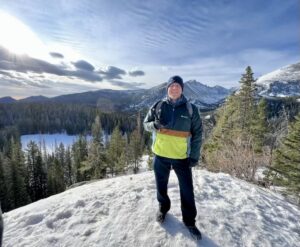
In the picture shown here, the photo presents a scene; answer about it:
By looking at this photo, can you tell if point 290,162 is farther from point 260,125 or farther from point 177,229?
point 177,229

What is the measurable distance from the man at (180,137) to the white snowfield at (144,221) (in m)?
0.48

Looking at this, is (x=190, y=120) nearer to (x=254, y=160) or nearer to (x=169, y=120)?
(x=169, y=120)

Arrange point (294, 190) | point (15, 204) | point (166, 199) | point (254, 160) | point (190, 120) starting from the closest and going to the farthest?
point (190, 120)
point (166, 199)
point (254, 160)
point (294, 190)
point (15, 204)

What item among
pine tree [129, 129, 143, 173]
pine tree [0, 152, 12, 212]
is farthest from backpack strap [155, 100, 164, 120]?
pine tree [129, 129, 143, 173]

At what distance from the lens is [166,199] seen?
4129 millimetres

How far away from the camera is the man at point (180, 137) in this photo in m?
3.75

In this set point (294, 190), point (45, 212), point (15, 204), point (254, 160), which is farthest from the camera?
point (15, 204)

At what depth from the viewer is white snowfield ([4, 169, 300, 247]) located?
3646 mm

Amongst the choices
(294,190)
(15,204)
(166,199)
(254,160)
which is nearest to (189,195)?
(166,199)

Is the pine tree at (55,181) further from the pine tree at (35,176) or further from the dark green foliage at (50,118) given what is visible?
the dark green foliage at (50,118)

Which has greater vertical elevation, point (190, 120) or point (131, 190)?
point (190, 120)

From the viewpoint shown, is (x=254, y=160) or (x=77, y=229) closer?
(x=77, y=229)

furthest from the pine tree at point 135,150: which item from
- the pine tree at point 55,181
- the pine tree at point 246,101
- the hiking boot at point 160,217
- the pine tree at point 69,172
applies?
the hiking boot at point 160,217

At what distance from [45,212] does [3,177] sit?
98.8ft
